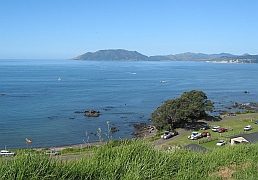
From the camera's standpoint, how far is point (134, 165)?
162 inches

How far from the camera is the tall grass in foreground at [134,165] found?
346cm

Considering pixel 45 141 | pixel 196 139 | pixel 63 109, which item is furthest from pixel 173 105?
pixel 63 109

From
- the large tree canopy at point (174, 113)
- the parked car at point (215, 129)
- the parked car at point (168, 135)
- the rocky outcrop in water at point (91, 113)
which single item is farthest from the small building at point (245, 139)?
the rocky outcrop in water at point (91, 113)

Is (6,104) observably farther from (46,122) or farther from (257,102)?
(257,102)

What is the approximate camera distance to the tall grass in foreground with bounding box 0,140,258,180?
346 cm

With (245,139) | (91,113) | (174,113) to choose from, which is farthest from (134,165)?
(91,113)

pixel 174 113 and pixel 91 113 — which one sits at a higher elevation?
pixel 174 113

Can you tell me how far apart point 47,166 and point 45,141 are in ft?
74.6

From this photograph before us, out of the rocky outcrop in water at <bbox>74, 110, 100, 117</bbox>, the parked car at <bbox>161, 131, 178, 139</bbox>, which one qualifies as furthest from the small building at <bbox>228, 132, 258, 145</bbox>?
the rocky outcrop in water at <bbox>74, 110, 100, 117</bbox>

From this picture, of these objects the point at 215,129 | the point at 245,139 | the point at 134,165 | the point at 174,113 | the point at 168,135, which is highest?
the point at 134,165

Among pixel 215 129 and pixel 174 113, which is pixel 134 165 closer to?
pixel 215 129

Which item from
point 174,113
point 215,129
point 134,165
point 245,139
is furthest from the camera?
point 174,113

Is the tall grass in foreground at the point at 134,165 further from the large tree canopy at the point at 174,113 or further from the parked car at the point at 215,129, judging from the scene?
the large tree canopy at the point at 174,113

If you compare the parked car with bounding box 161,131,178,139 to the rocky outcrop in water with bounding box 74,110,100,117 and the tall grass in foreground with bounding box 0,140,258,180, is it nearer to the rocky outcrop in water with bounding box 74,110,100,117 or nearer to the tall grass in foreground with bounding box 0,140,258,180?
the rocky outcrop in water with bounding box 74,110,100,117
